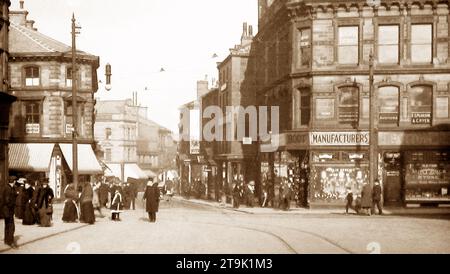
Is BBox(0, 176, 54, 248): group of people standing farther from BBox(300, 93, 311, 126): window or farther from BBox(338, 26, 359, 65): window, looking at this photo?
BBox(338, 26, 359, 65): window

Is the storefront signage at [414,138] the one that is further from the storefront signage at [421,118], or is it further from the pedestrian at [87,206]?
the pedestrian at [87,206]

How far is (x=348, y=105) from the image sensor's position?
3391cm

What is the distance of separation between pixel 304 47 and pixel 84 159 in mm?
19619

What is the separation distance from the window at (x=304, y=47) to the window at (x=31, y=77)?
20308 mm

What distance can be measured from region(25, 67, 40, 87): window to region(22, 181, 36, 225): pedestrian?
862 inches

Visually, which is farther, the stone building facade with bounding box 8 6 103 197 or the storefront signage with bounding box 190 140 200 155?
the storefront signage with bounding box 190 140 200 155

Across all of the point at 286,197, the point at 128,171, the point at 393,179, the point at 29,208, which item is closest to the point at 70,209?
the point at 29,208

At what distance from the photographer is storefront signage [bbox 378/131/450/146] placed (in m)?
33.4

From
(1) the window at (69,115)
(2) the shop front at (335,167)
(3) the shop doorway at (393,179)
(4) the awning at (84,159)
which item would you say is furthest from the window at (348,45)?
(1) the window at (69,115)

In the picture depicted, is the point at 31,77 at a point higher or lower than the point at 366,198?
higher

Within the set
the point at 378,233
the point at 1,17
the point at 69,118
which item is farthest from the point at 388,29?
the point at 69,118

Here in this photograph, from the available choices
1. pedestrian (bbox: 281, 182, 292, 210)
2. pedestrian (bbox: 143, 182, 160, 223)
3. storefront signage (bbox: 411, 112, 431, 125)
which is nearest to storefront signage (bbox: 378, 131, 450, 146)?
storefront signage (bbox: 411, 112, 431, 125)

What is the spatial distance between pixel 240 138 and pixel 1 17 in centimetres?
2636

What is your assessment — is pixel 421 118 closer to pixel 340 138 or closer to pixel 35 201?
pixel 340 138
